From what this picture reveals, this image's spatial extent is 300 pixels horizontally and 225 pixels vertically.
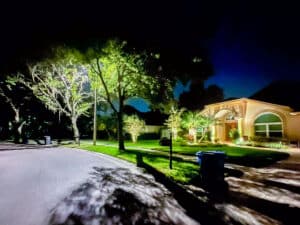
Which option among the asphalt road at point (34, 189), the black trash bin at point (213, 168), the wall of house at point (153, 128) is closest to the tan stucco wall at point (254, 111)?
the black trash bin at point (213, 168)

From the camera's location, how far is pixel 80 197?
7996 mm

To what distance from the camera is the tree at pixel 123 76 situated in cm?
1862

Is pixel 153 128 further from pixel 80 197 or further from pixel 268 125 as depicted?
pixel 80 197

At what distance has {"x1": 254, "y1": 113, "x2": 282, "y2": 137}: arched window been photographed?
27297 mm

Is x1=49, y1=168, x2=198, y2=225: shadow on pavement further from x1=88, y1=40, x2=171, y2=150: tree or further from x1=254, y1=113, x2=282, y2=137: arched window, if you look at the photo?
x1=254, y1=113, x2=282, y2=137: arched window

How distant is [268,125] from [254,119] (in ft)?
4.86

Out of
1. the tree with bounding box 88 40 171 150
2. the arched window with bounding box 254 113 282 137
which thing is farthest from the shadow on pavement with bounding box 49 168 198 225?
the arched window with bounding box 254 113 282 137

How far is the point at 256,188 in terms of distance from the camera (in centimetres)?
903

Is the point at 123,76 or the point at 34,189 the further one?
the point at 123,76

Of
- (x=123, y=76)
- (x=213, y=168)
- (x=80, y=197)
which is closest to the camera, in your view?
(x=80, y=197)

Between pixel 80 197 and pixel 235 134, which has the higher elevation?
pixel 235 134

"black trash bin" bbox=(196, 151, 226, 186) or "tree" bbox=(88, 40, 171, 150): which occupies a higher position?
"tree" bbox=(88, 40, 171, 150)

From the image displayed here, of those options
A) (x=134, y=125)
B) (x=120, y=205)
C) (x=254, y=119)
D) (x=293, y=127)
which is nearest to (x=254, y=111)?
(x=254, y=119)

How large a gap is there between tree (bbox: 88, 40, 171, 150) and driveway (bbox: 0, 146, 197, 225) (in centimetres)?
828
